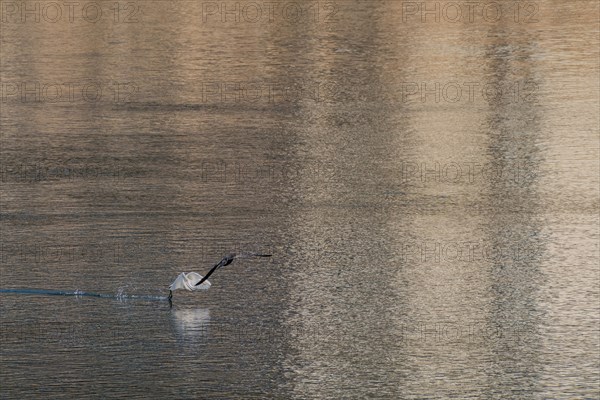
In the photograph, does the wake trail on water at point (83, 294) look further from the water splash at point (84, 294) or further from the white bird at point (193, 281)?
the white bird at point (193, 281)

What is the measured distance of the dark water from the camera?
8578 millimetres

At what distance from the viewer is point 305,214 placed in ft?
40.0

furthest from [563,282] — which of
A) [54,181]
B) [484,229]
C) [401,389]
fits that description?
[54,181]

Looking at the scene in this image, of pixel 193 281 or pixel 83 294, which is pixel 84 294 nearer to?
pixel 83 294

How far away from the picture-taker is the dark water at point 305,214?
28.1 ft

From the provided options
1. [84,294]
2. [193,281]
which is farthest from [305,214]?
[84,294]

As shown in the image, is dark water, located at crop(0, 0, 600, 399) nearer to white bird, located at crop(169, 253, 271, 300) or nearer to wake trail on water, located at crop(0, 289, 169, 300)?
wake trail on water, located at crop(0, 289, 169, 300)

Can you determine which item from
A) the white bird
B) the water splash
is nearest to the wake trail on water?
the water splash

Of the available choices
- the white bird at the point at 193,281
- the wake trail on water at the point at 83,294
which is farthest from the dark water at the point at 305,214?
the white bird at the point at 193,281

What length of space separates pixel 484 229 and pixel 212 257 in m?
2.41

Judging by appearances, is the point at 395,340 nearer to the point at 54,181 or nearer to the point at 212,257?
the point at 212,257

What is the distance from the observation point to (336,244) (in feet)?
36.9

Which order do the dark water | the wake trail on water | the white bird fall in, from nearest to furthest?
the dark water
the white bird
the wake trail on water

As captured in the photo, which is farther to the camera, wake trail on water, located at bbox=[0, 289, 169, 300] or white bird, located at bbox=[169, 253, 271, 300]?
wake trail on water, located at bbox=[0, 289, 169, 300]
